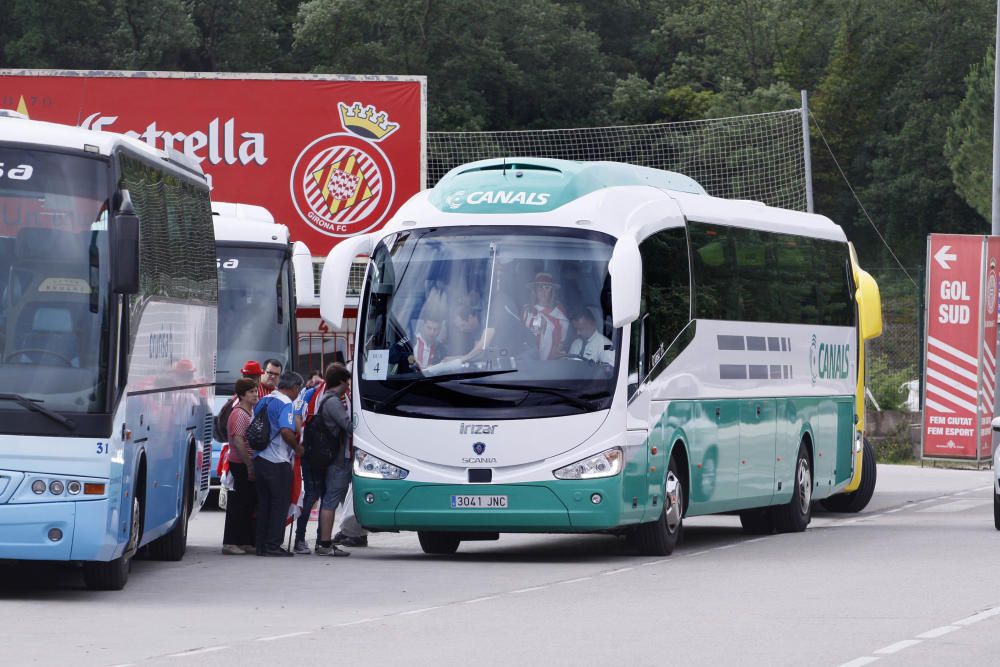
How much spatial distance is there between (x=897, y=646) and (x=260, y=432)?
25.5ft

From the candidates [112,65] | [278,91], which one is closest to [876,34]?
[112,65]

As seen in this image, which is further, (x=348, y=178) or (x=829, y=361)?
(x=348, y=178)

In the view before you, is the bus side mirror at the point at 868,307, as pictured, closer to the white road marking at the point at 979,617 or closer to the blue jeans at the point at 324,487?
the blue jeans at the point at 324,487

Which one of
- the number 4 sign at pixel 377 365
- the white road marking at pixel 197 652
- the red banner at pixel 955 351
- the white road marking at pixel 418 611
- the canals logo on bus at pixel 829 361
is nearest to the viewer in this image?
the white road marking at pixel 197 652

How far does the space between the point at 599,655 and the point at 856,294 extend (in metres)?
15.0

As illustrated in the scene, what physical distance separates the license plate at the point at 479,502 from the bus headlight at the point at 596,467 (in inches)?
19.2

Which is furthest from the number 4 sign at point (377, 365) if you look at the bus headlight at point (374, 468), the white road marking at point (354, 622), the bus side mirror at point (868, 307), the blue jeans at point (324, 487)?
the bus side mirror at point (868, 307)

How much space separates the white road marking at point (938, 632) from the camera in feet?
38.3

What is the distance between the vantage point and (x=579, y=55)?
79.0 meters

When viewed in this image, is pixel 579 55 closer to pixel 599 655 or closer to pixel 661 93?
pixel 661 93

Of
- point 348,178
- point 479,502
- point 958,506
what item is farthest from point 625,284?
point 348,178

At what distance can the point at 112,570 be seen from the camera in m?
14.3

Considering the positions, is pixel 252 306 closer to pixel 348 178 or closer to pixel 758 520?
pixel 758 520

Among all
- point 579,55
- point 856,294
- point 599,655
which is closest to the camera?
point 599,655
